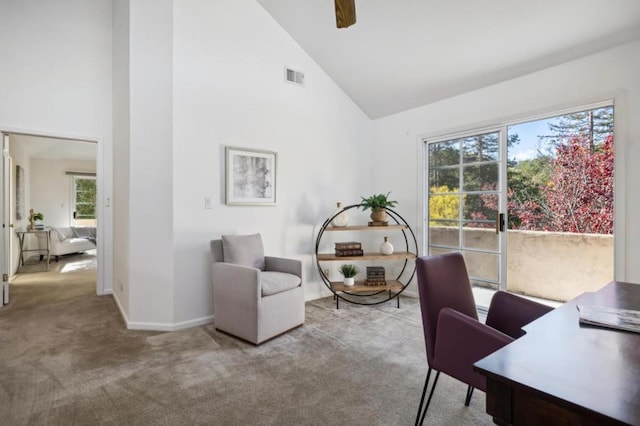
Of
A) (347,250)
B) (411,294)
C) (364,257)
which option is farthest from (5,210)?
(411,294)

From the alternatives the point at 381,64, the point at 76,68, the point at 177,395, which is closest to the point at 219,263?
the point at 177,395

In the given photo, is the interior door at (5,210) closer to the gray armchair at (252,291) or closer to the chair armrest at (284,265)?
the gray armchair at (252,291)

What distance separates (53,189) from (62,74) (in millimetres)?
5272

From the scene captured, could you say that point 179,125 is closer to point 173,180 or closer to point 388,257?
point 173,180

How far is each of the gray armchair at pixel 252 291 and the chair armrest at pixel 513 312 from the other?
67.6 inches

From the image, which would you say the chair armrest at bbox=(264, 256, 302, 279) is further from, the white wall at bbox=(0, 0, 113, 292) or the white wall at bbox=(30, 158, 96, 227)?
the white wall at bbox=(30, 158, 96, 227)

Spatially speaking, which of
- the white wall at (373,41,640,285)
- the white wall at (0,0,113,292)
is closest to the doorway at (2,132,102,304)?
the white wall at (0,0,113,292)

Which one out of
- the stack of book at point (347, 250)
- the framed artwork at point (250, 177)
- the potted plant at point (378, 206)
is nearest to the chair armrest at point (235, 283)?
the framed artwork at point (250, 177)

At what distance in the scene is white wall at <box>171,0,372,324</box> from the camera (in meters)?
3.21

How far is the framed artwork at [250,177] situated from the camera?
3.50 metres

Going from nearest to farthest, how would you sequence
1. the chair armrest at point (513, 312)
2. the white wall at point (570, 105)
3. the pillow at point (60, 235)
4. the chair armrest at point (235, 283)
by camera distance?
the chair armrest at point (513, 312) < the white wall at point (570, 105) < the chair armrest at point (235, 283) < the pillow at point (60, 235)

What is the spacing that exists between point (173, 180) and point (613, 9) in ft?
12.4

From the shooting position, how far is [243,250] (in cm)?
321

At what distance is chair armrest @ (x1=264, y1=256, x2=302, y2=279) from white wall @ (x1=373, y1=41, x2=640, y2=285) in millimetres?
1829
